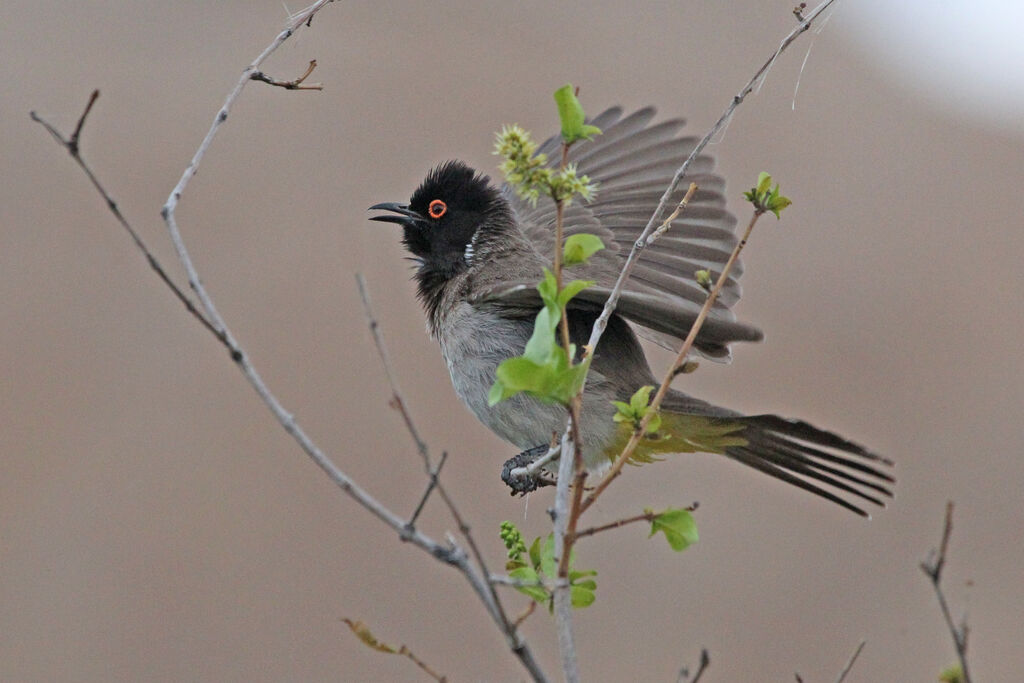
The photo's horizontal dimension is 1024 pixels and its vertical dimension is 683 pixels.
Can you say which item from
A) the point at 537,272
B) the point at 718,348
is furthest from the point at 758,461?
the point at 537,272

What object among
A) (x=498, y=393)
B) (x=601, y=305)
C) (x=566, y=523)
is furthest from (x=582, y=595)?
(x=601, y=305)

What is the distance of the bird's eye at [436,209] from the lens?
434 cm

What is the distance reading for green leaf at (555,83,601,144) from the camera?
1.90m

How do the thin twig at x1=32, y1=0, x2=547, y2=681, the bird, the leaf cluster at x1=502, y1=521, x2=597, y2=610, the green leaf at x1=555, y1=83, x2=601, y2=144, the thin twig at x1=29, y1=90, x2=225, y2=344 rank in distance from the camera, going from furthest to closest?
the bird < the leaf cluster at x1=502, y1=521, x2=597, y2=610 < the green leaf at x1=555, y1=83, x2=601, y2=144 < the thin twig at x1=29, y1=90, x2=225, y2=344 < the thin twig at x1=32, y1=0, x2=547, y2=681

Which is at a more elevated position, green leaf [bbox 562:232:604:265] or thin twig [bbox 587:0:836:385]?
thin twig [bbox 587:0:836:385]

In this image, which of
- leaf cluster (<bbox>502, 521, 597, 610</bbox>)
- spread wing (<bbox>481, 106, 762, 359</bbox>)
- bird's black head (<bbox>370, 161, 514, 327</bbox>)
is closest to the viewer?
leaf cluster (<bbox>502, 521, 597, 610</bbox>)

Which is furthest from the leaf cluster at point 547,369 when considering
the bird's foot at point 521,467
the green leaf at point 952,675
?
the bird's foot at point 521,467

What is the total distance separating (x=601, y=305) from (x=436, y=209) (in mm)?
1353

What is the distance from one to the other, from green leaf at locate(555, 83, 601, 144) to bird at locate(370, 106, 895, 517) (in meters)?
1.27

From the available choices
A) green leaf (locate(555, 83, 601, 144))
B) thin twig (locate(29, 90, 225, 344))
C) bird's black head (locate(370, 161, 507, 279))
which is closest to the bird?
bird's black head (locate(370, 161, 507, 279))

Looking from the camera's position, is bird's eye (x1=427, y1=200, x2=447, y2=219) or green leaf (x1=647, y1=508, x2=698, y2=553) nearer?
green leaf (x1=647, y1=508, x2=698, y2=553)

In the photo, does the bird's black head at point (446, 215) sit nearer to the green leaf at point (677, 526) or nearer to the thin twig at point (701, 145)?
the thin twig at point (701, 145)

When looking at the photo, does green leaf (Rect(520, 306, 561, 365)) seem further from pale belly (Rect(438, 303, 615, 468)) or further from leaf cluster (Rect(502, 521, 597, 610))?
pale belly (Rect(438, 303, 615, 468))

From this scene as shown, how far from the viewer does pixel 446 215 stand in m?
4.34
